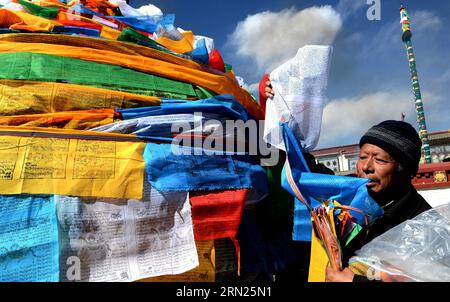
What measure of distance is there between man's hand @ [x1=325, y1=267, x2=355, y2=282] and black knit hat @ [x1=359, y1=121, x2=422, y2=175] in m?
0.56

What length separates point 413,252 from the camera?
1.14m

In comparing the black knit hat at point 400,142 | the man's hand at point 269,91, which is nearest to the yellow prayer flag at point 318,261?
the black knit hat at point 400,142

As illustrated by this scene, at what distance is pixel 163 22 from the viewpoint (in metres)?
2.34

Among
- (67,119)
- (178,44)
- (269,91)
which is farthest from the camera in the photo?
(178,44)

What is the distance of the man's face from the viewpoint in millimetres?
1468

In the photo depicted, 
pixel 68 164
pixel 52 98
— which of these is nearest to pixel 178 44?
pixel 52 98

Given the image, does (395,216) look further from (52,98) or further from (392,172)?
(52,98)

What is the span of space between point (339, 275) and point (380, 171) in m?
0.52

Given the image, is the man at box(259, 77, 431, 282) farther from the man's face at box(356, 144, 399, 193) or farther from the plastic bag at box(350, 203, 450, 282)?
the plastic bag at box(350, 203, 450, 282)

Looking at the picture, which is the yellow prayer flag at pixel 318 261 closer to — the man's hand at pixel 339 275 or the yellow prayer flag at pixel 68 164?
the man's hand at pixel 339 275

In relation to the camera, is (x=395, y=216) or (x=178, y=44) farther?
Result: (x=178, y=44)

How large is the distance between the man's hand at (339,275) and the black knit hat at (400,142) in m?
0.56

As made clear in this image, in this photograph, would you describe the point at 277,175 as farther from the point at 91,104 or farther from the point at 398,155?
the point at 91,104

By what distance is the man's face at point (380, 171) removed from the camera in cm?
147
